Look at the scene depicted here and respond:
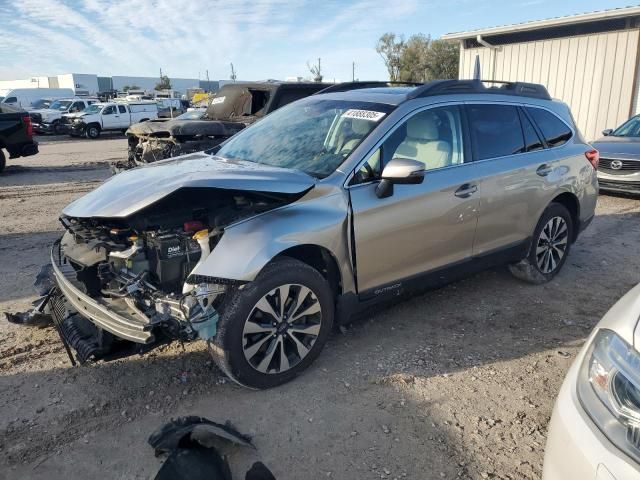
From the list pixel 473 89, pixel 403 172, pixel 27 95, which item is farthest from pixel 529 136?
pixel 27 95

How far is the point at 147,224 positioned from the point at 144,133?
21.5ft

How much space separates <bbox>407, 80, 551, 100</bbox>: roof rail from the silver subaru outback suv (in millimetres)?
23

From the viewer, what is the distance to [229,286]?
307cm

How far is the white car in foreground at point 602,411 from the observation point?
1651mm

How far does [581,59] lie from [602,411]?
652 inches

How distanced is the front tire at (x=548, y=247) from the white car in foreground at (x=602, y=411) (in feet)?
9.57

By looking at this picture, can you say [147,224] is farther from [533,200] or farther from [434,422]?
[533,200]

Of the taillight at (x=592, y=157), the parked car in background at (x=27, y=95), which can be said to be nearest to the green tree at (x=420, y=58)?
the parked car in background at (x=27, y=95)

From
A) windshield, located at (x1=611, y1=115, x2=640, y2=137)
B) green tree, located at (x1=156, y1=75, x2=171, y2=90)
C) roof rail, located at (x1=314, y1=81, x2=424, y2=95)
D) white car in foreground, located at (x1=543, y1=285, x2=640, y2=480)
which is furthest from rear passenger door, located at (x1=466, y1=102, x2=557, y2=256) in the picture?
green tree, located at (x1=156, y1=75, x2=171, y2=90)

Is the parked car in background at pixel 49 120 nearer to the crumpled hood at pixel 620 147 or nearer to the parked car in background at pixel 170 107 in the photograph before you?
the parked car in background at pixel 170 107

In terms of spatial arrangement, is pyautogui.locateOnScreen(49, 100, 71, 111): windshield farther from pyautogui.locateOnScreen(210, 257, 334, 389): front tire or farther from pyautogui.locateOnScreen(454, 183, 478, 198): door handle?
pyautogui.locateOnScreen(210, 257, 334, 389): front tire

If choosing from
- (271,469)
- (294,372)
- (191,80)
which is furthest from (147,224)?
(191,80)

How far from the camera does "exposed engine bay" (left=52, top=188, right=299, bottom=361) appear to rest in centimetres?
296

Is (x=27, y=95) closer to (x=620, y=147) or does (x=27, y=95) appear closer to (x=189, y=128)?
(x=189, y=128)
